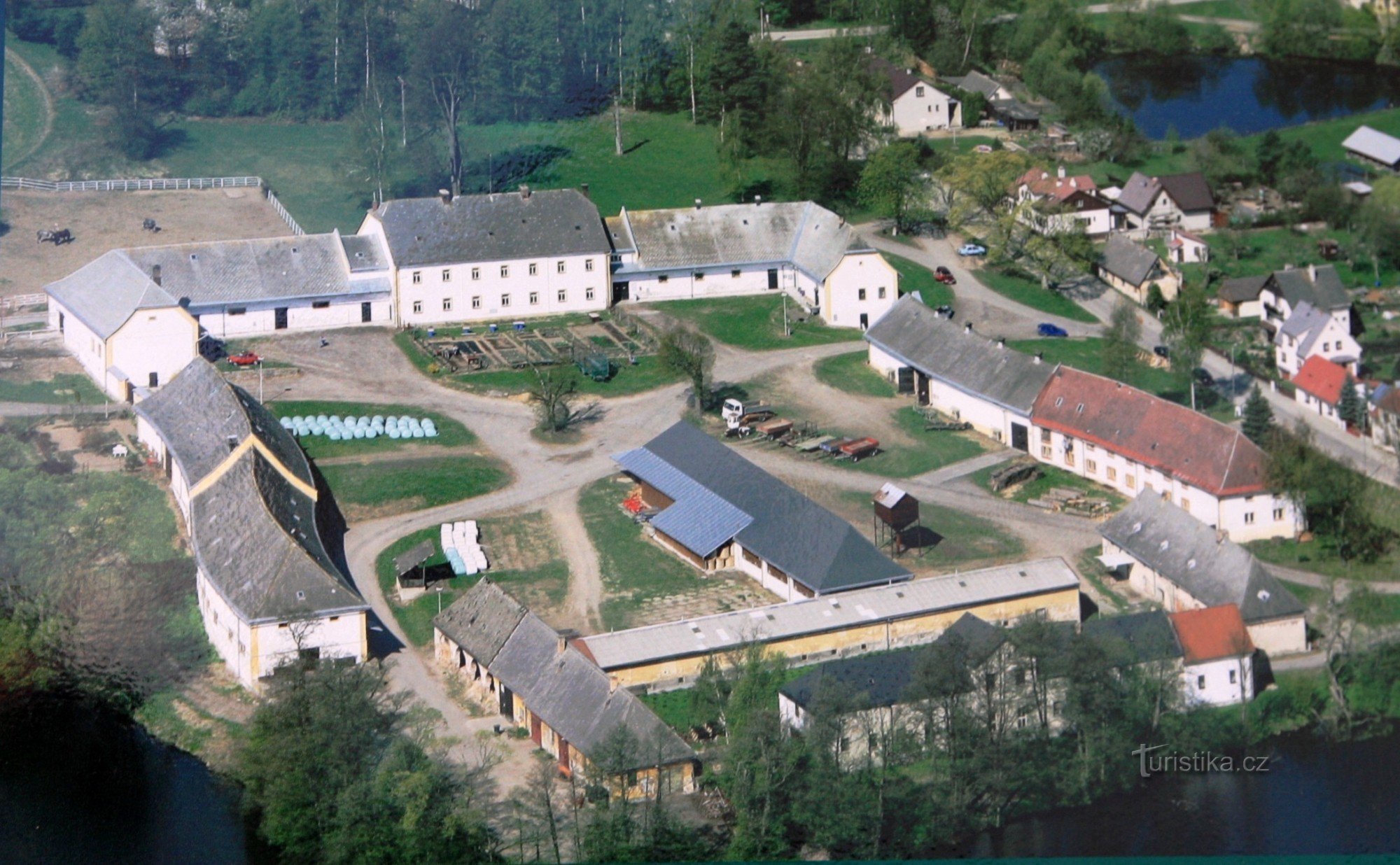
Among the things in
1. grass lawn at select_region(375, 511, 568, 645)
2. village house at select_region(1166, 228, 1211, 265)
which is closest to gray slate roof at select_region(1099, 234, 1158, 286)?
village house at select_region(1166, 228, 1211, 265)

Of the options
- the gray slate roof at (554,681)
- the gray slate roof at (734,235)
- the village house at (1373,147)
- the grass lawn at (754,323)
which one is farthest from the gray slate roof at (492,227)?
the village house at (1373,147)

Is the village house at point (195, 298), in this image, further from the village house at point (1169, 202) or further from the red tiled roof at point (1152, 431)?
the village house at point (1169, 202)

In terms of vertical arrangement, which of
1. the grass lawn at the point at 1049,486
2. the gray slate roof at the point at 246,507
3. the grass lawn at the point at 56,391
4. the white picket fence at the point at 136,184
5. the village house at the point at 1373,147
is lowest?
the grass lawn at the point at 1049,486

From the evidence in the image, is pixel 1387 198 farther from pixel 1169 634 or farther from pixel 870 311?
pixel 870 311

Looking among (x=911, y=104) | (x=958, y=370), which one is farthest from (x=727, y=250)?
(x=958, y=370)

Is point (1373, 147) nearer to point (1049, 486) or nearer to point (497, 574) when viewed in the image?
point (1049, 486)
